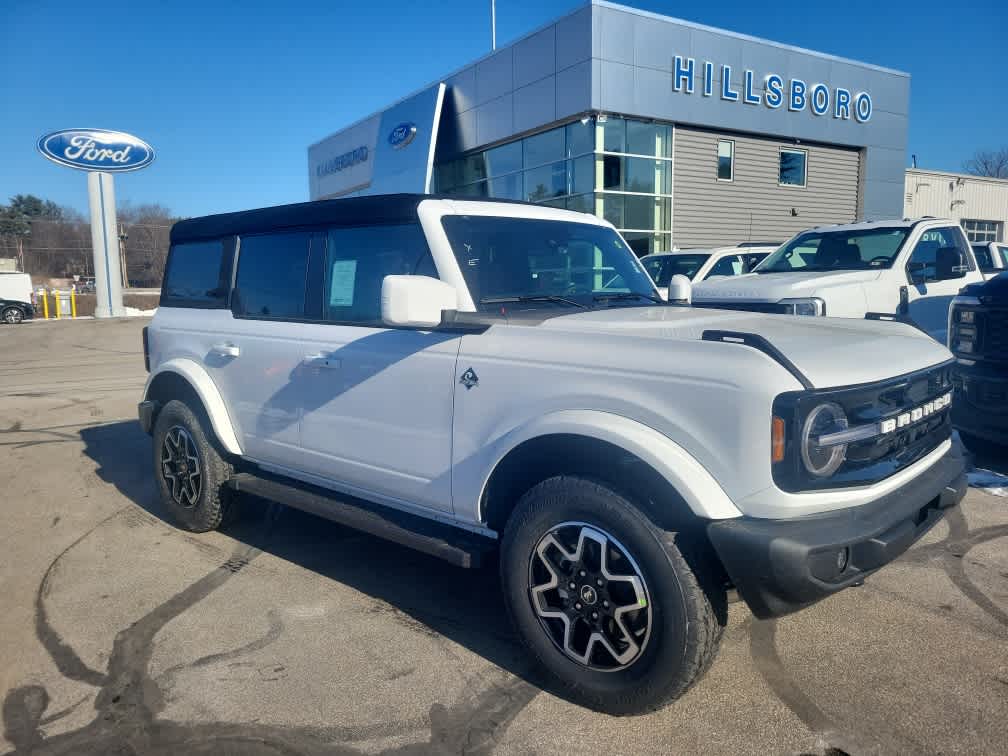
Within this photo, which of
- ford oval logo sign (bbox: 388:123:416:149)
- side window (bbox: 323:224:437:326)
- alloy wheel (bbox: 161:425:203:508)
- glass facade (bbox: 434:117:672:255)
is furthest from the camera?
ford oval logo sign (bbox: 388:123:416:149)

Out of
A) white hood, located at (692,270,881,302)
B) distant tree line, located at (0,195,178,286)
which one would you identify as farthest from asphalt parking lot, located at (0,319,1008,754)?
distant tree line, located at (0,195,178,286)

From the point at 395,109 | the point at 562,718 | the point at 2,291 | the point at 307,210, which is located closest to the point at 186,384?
the point at 307,210

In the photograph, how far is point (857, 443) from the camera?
2510mm

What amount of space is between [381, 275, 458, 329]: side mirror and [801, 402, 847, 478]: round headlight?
57.9 inches

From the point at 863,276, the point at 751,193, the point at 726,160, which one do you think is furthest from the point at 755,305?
the point at 751,193

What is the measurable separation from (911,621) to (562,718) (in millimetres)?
1804

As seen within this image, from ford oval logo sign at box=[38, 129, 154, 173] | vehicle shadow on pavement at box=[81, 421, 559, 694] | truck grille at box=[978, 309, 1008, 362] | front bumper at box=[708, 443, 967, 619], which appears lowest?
vehicle shadow on pavement at box=[81, 421, 559, 694]

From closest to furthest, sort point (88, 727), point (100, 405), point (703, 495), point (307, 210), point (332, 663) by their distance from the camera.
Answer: point (703, 495) < point (88, 727) < point (332, 663) < point (307, 210) < point (100, 405)

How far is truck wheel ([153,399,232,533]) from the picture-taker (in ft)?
15.0

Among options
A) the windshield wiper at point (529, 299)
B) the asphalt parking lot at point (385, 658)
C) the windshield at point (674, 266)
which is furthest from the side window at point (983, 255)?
the windshield wiper at point (529, 299)

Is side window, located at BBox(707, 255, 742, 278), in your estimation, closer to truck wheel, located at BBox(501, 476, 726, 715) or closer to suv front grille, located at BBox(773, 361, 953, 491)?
suv front grille, located at BBox(773, 361, 953, 491)

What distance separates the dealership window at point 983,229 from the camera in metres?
31.4

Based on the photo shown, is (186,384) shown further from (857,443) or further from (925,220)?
(925,220)

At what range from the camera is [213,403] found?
4.49m
